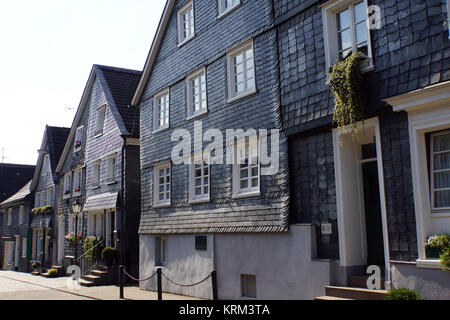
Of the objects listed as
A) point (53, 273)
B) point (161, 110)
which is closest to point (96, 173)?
point (53, 273)

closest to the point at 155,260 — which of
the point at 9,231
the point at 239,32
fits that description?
the point at 239,32

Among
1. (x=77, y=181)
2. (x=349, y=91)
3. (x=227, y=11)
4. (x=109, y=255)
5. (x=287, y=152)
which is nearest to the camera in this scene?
(x=349, y=91)

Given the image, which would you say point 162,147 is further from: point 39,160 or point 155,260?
point 39,160

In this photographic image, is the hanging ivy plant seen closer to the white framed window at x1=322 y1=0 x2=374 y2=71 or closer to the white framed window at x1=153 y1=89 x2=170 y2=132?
the white framed window at x1=322 y1=0 x2=374 y2=71

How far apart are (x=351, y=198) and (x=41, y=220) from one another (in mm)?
27198

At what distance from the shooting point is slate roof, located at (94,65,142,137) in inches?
910

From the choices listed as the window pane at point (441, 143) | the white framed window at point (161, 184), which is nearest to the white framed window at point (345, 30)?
the window pane at point (441, 143)

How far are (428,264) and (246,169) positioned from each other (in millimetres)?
6349

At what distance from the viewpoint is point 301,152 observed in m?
12.1

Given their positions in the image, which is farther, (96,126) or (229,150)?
(96,126)

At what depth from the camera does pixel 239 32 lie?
14.7 m

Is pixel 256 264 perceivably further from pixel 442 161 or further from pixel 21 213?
pixel 21 213

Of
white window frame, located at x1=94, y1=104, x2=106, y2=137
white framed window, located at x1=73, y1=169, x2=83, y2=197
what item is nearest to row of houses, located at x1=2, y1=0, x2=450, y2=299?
white window frame, located at x1=94, y1=104, x2=106, y2=137

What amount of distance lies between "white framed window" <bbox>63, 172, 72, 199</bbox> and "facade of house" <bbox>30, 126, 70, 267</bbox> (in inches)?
67.6
